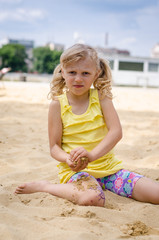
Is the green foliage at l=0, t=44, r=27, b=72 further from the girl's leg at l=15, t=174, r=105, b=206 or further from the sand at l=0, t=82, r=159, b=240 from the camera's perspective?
the girl's leg at l=15, t=174, r=105, b=206

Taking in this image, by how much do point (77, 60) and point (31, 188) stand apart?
0.95 meters

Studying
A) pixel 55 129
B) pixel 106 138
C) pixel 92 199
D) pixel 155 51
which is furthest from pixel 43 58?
pixel 92 199

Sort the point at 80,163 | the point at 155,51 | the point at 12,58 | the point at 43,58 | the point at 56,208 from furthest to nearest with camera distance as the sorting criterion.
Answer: the point at 155,51 < the point at 43,58 < the point at 12,58 < the point at 80,163 < the point at 56,208

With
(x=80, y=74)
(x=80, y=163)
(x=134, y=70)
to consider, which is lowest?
(x=134, y=70)

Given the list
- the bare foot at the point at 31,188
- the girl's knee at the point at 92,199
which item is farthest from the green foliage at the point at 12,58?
the girl's knee at the point at 92,199

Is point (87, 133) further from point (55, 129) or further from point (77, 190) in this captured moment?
point (77, 190)

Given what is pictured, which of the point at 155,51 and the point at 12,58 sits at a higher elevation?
the point at 155,51

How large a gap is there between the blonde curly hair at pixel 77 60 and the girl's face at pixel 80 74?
0.10 ft

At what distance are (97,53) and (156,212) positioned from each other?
1.15 meters

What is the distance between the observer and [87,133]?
216cm

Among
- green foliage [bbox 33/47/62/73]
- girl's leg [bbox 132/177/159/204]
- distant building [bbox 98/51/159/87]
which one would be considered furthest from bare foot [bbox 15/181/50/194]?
green foliage [bbox 33/47/62/73]

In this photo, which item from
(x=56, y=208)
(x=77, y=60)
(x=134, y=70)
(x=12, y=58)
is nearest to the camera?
(x=56, y=208)

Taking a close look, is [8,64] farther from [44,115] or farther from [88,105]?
[88,105]

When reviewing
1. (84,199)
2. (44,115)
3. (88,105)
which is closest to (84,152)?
(84,199)
